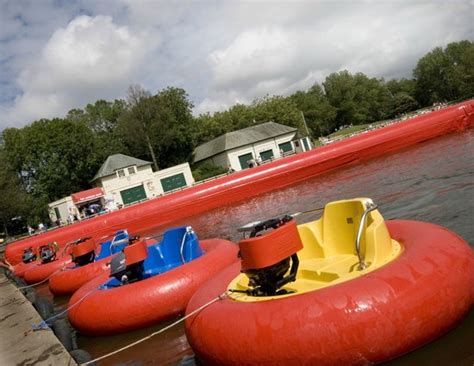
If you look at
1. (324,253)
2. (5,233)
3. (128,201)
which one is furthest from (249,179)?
(5,233)

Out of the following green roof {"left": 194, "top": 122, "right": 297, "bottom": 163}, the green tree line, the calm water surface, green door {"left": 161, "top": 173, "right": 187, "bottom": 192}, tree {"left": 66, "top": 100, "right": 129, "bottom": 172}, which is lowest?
the calm water surface

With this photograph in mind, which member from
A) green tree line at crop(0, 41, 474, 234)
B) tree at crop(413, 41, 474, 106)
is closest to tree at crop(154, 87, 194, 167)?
green tree line at crop(0, 41, 474, 234)

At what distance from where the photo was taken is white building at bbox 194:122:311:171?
151 feet

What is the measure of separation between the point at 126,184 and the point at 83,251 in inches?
1302

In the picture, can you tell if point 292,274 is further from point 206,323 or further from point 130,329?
point 130,329

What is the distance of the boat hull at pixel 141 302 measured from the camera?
5.52m

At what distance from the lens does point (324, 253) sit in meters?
4.86

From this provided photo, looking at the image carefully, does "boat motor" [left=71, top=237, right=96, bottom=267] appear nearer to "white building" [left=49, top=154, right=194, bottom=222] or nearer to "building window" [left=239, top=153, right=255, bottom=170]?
"white building" [left=49, top=154, right=194, bottom=222]

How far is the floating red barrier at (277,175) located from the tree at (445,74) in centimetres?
6906

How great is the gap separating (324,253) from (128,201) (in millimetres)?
37452

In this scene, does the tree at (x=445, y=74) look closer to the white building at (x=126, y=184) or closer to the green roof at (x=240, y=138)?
the green roof at (x=240, y=138)

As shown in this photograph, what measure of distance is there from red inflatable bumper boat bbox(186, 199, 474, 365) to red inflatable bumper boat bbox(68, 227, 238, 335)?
142 cm

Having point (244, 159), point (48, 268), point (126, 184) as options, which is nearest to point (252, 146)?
point (244, 159)

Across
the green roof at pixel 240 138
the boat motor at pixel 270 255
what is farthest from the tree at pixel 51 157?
the boat motor at pixel 270 255
